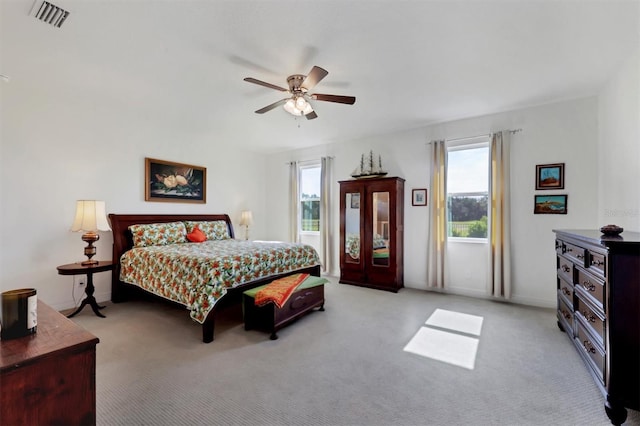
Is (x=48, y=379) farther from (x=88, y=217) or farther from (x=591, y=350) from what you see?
(x=591, y=350)

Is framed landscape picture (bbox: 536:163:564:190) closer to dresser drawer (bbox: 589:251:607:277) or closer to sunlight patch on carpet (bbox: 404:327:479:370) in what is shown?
dresser drawer (bbox: 589:251:607:277)

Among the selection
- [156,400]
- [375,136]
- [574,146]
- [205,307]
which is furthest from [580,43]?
[156,400]

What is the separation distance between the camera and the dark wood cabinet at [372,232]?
14.6 feet

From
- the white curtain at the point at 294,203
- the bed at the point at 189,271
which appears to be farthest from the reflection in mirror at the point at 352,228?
the white curtain at the point at 294,203

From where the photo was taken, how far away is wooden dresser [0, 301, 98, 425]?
37.3 inches

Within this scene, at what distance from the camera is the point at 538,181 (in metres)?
3.68

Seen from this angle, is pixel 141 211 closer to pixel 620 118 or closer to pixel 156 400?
pixel 156 400

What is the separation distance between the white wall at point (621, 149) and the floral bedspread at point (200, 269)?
348 cm

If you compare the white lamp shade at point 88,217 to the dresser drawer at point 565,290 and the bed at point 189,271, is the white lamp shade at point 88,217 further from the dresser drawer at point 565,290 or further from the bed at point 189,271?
the dresser drawer at point 565,290

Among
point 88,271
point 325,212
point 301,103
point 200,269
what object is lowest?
point 88,271

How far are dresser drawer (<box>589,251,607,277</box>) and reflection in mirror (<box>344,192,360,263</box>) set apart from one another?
3.07 m

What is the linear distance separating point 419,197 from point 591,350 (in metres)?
2.87

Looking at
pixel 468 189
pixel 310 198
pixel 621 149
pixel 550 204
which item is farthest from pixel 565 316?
pixel 310 198

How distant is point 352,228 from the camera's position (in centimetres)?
485
